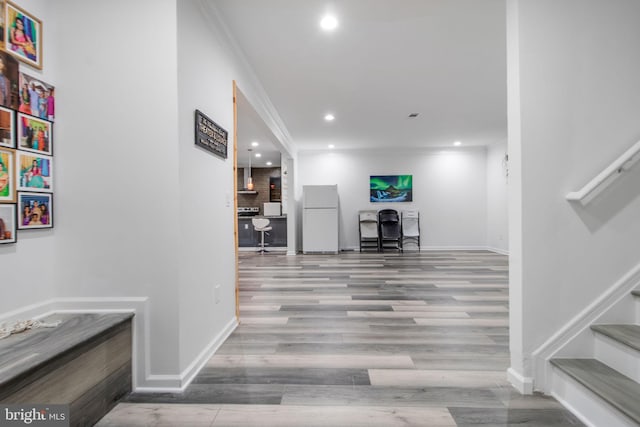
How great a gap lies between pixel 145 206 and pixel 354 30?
2187 mm

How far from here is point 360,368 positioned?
190 cm

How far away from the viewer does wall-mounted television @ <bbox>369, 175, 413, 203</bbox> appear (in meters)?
7.66

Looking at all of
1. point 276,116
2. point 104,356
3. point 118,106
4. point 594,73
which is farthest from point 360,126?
point 104,356

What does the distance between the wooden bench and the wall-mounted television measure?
668 centimetres

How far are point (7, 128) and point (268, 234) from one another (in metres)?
6.66

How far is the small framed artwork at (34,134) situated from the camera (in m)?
1.45

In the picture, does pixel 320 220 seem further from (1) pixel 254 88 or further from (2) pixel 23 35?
(2) pixel 23 35

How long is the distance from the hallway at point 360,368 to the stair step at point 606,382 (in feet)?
0.66

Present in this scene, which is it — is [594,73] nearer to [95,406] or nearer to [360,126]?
[95,406]

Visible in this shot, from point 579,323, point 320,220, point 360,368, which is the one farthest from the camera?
point 320,220

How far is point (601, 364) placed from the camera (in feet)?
5.18

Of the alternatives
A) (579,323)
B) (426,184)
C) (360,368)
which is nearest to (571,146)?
(579,323)

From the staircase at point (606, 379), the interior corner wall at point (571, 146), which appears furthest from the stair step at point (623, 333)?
the interior corner wall at point (571, 146)

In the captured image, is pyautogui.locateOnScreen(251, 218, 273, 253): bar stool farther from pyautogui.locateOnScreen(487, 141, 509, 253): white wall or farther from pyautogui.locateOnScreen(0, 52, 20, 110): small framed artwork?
pyautogui.locateOnScreen(0, 52, 20, 110): small framed artwork
